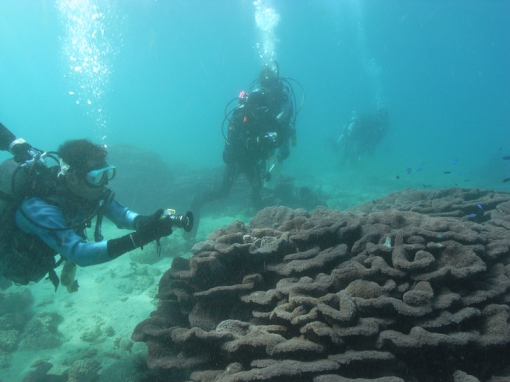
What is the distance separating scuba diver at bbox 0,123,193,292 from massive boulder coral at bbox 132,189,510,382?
85 centimetres

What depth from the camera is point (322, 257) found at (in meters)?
3.29

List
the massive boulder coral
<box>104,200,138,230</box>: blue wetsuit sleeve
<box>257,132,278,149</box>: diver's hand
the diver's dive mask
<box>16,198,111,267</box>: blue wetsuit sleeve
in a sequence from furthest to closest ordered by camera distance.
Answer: <box>257,132,278,149</box>: diver's hand, <box>104,200,138,230</box>: blue wetsuit sleeve, the diver's dive mask, <box>16,198,111,267</box>: blue wetsuit sleeve, the massive boulder coral

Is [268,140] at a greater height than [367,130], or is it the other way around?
[367,130]

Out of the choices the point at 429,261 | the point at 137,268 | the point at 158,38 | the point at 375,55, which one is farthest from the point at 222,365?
the point at 375,55

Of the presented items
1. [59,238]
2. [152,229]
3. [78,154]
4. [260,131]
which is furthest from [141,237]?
[260,131]

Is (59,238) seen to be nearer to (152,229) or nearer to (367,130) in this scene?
(152,229)

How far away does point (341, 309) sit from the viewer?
2.39 metres

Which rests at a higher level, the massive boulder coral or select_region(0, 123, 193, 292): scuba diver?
select_region(0, 123, 193, 292): scuba diver

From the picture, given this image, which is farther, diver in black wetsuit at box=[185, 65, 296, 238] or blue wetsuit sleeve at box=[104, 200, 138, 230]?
diver in black wetsuit at box=[185, 65, 296, 238]

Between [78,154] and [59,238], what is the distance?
46.1 inches

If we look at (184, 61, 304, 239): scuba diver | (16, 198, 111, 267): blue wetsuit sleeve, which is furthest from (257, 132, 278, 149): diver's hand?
(16, 198, 111, 267): blue wetsuit sleeve

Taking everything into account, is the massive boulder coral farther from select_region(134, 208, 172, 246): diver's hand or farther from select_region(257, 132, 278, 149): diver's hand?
select_region(257, 132, 278, 149): diver's hand

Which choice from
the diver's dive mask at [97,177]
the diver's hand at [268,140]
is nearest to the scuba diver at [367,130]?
the diver's hand at [268,140]

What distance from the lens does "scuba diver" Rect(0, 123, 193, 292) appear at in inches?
131
